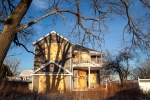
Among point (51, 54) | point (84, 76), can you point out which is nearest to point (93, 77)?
point (84, 76)

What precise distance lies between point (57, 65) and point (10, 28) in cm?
1987

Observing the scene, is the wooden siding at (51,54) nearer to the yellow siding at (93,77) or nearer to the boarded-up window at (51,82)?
the boarded-up window at (51,82)

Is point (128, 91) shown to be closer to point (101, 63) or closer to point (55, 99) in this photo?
point (55, 99)

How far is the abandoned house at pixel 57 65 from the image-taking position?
77.0 ft

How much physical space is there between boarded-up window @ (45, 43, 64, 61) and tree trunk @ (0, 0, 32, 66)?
2049 centimetres

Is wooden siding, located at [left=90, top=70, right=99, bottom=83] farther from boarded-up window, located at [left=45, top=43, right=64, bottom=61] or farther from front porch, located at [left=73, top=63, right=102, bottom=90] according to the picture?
boarded-up window, located at [left=45, top=43, right=64, bottom=61]

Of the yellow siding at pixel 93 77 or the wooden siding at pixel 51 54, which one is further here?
the yellow siding at pixel 93 77

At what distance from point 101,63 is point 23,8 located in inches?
908

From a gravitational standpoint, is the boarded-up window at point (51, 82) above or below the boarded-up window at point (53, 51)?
below

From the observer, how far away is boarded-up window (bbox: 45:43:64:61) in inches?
999

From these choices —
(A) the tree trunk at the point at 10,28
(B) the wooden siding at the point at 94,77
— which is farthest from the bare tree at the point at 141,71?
(A) the tree trunk at the point at 10,28

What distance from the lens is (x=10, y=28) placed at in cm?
459

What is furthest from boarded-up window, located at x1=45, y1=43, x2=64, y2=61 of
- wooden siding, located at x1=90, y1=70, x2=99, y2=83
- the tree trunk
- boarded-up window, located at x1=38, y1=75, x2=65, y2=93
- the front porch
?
the tree trunk

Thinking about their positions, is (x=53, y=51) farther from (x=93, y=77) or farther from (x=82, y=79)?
(x=93, y=77)
